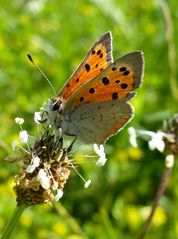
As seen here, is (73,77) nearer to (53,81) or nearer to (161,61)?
(53,81)

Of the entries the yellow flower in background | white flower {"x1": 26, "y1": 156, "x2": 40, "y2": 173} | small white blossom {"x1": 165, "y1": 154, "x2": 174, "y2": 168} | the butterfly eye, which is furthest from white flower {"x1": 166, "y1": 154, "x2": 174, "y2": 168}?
the yellow flower in background

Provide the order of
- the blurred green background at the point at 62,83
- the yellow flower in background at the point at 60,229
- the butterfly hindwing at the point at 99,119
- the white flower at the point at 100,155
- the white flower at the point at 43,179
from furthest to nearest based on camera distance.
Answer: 1. the blurred green background at the point at 62,83
2. the yellow flower in background at the point at 60,229
3. the butterfly hindwing at the point at 99,119
4. the white flower at the point at 100,155
5. the white flower at the point at 43,179

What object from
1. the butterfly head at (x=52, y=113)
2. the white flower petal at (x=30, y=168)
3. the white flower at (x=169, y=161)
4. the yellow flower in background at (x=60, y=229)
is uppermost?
the butterfly head at (x=52, y=113)

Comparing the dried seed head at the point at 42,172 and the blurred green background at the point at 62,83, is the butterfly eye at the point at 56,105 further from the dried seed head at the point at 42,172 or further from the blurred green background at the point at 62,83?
the blurred green background at the point at 62,83

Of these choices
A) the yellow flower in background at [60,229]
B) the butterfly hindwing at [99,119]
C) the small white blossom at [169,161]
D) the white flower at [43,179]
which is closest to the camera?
the white flower at [43,179]

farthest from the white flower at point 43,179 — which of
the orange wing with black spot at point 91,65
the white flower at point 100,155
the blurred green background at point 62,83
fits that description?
the blurred green background at point 62,83

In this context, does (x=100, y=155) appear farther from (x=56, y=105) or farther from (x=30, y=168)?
(x=30, y=168)
